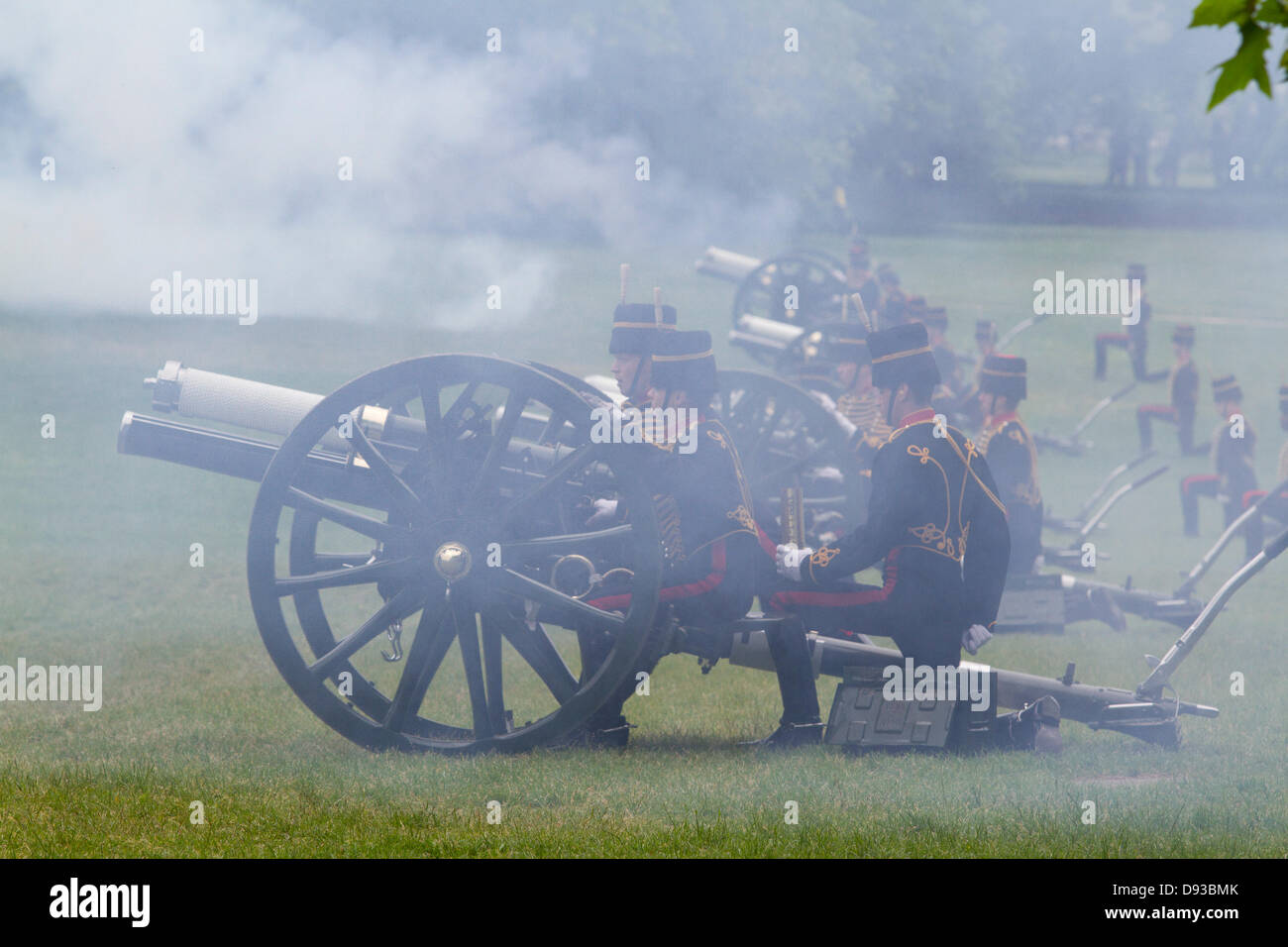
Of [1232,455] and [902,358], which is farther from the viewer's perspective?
[1232,455]

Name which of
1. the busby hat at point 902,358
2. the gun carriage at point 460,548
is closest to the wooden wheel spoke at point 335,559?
the gun carriage at point 460,548

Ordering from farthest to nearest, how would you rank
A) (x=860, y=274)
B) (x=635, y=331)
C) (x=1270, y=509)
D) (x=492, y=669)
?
(x=860, y=274) < (x=1270, y=509) < (x=635, y=331) < (x=492, y=669)

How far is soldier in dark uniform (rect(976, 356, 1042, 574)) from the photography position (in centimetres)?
821

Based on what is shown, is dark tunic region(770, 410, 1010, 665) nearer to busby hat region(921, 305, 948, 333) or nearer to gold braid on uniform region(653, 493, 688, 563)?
gold braid on uniform region(653, 493, 688, 563)

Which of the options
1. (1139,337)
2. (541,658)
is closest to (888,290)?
(1139,337)

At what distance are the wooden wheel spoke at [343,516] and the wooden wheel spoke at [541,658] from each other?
1.55 ft

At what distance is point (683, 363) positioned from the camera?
6.06 m

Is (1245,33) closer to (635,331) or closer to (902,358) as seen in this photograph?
(902,358)

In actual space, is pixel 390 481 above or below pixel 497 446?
below

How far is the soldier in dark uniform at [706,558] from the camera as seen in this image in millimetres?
5676

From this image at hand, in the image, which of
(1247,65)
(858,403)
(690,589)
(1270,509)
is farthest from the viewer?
(858,403)

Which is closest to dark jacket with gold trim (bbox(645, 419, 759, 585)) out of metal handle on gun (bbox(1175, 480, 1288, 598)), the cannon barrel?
metal handle on gun (bbox(1175, 480, 1288, 598))

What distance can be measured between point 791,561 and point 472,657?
48.7 inches

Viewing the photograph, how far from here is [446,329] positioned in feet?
54.0
